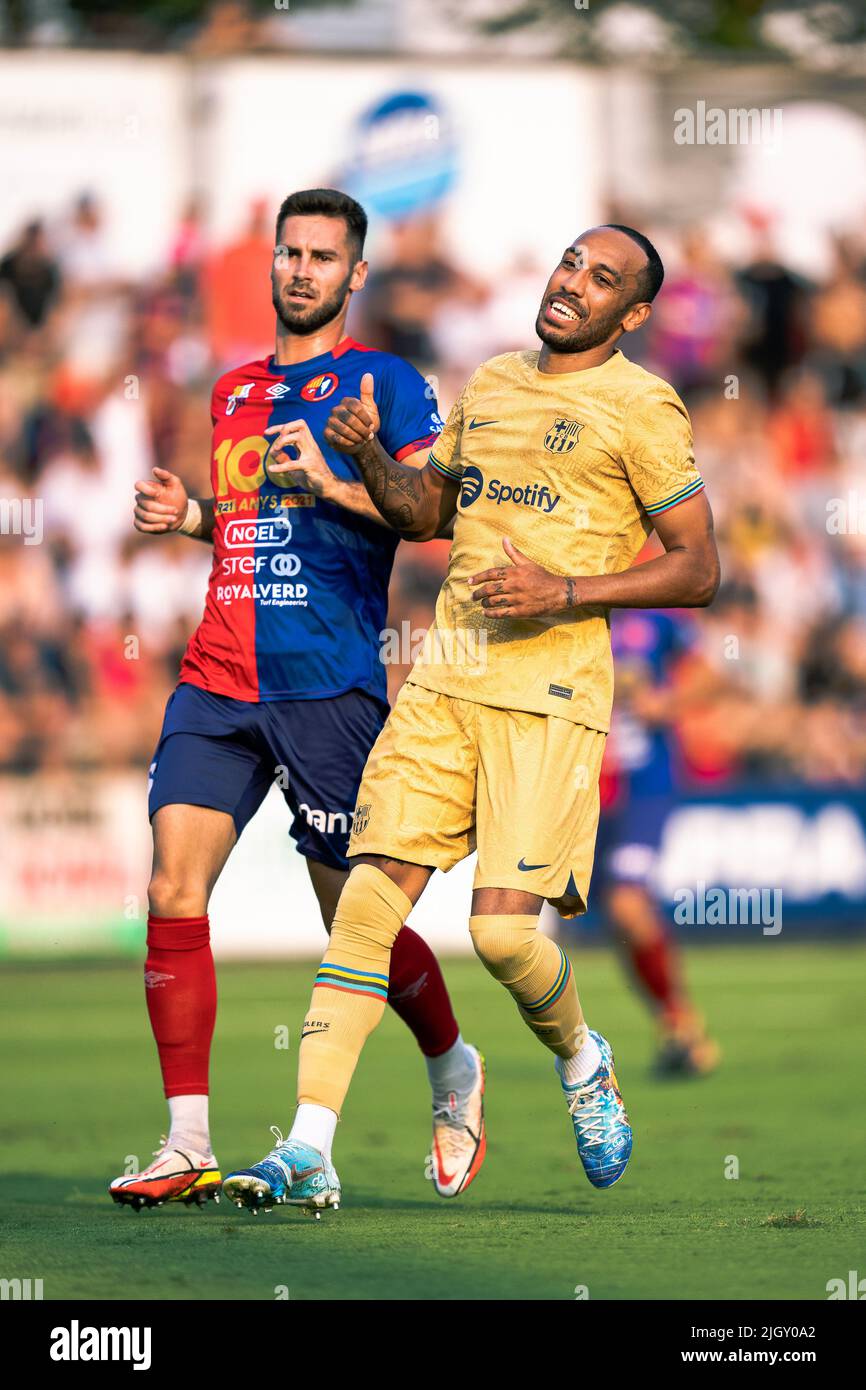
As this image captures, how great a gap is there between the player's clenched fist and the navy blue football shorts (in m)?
0.80

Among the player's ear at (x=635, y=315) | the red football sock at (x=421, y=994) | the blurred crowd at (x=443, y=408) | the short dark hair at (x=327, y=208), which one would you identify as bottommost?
the red football sock at (x=421, y=994)

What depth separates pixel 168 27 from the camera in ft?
85.1

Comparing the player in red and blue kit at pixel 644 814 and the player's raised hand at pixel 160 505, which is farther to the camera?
the player in red and blue kit at pixel 644 814

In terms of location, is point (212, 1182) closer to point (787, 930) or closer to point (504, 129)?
point (787, 930)

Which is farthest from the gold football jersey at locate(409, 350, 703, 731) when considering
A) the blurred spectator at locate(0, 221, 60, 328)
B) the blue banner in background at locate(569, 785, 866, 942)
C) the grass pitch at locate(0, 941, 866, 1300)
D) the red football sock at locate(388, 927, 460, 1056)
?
the blurred spectator at locate(0, 221, 60, 328)

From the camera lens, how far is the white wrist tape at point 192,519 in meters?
6.66

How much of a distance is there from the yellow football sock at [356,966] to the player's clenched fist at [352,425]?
1.19m

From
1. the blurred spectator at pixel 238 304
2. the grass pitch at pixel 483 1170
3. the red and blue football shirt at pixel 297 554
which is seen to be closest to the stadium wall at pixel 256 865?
the grass pitch at pixel 483 1170

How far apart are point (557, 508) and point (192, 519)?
4.48 feet

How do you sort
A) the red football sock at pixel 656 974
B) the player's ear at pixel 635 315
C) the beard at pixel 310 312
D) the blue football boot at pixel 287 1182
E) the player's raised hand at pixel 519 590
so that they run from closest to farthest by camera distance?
the blue football boot at pixel 287 1182 → the player's raised hand at pixel 519 590 → the player's ear at pixel 635 315 → the beard at pixel 310 312 → the red football sock at pixel 656 974

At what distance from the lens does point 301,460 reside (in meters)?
6.14

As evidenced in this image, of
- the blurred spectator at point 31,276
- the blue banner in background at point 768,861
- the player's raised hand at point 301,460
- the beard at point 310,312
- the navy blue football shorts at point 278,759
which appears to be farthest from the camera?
the blurred spectator at point 31,276

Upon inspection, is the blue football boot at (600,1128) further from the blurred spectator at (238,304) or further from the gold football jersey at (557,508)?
the blurred spectator at (238,304)

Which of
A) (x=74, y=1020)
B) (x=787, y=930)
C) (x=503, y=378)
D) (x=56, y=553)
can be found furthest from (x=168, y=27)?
(x=503, y=378)
